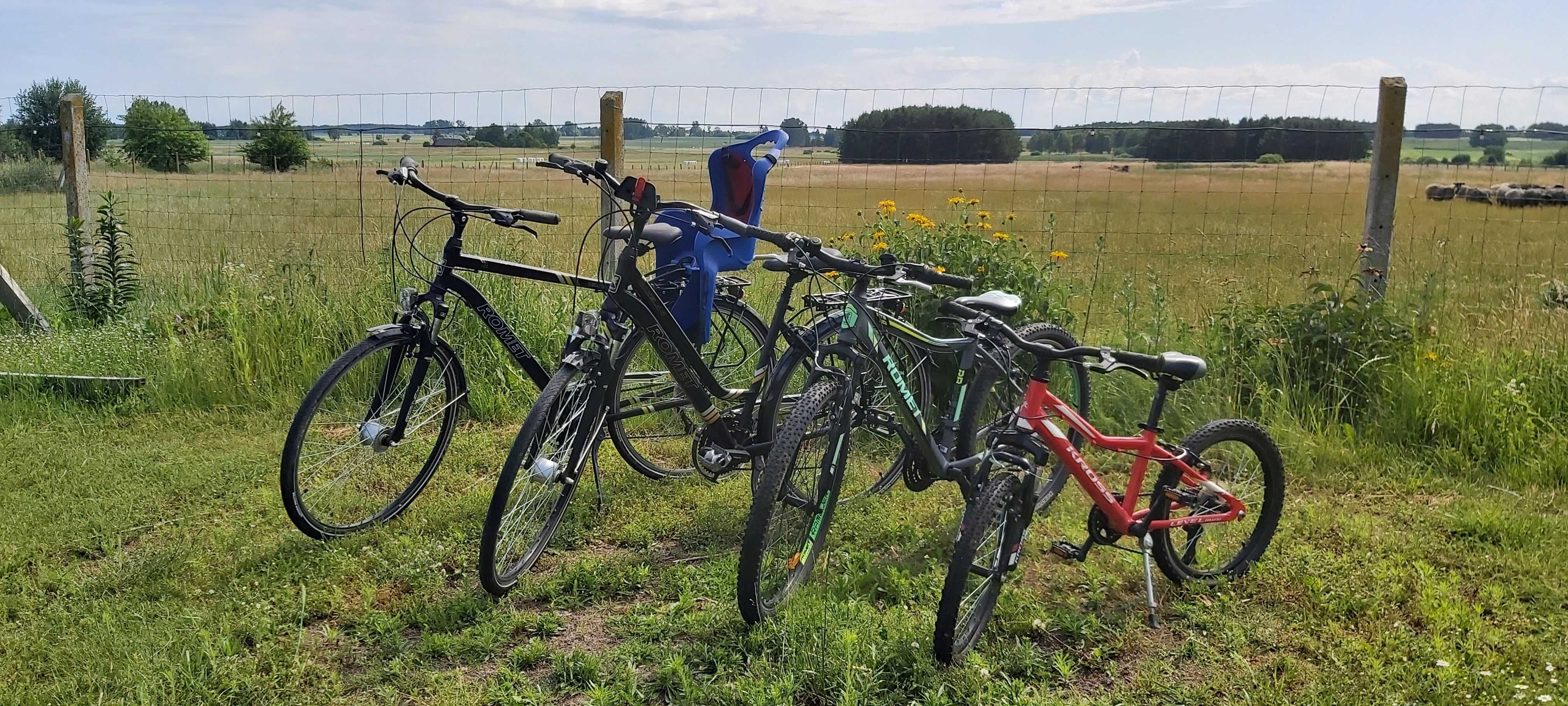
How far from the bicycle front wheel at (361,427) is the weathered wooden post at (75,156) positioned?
168 inches

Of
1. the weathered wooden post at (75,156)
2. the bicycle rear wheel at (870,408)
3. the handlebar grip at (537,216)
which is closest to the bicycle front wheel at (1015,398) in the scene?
the bicycle rear wheel at (870,408)

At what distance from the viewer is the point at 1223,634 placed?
310 cm

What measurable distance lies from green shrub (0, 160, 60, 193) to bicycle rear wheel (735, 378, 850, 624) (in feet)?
56.9

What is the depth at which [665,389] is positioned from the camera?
4.10 meters

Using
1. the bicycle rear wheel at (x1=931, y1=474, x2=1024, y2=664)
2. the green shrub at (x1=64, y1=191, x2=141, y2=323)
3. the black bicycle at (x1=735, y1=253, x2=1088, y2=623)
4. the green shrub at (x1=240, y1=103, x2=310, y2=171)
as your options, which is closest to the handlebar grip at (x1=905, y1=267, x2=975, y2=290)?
the black bicycle at (x1=735, y1=253, x2=1088, y2=623)

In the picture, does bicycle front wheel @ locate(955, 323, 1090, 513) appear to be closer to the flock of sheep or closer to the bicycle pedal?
the bicycle pedal

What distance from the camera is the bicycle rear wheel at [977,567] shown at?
9.07ft

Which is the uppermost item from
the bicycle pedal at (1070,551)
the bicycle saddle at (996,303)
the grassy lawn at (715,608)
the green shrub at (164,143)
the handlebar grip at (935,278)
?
the green shrub at (164,143)

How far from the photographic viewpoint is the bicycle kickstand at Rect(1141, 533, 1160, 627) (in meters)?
3.17

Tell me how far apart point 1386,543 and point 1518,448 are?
1.22m

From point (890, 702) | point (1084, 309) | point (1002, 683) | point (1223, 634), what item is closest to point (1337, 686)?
point (1223, 634)

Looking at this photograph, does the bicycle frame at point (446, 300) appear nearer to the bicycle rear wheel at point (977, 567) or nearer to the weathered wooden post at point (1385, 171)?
the bicycle rear wheel at point (977, 567)

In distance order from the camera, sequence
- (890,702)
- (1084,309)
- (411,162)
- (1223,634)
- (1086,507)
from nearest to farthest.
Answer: (890,702) < (1223,634) < (411,162) < (1086,507) < (1084,309)

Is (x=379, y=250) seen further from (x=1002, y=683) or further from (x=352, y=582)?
(x=1002, y=683)
